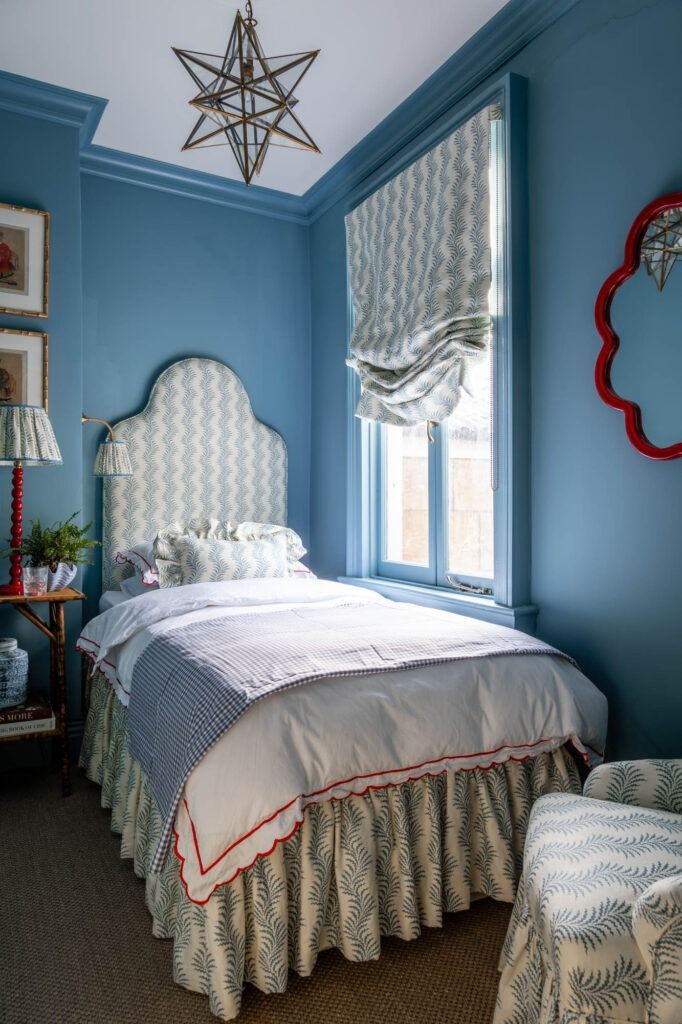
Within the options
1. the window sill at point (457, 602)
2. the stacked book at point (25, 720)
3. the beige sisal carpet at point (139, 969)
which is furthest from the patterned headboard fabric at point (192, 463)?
the beige sisal carpet at point (139, 969)

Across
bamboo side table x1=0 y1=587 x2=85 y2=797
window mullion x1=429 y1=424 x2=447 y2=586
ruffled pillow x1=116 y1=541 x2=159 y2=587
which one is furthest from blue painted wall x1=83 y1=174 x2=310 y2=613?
window mullion x1=429 y1=424 x2=447 y2=586

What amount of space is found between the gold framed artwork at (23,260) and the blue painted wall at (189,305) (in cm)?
39

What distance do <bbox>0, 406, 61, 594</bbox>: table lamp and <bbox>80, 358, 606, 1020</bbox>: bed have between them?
24.0 inches

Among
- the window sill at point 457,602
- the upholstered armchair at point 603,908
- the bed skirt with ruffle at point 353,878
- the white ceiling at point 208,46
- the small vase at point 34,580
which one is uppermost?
the white ceiling at point 208,46

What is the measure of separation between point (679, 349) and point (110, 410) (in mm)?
2557

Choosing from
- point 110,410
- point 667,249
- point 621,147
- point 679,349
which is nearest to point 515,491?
point 679,349

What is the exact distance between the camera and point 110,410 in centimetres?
344

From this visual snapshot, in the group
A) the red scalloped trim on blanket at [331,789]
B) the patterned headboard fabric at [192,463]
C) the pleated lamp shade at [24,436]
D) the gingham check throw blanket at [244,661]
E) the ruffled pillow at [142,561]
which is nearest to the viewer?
the red scalloped trim on blanket at [331,789]

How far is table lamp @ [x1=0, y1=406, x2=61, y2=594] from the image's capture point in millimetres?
2555

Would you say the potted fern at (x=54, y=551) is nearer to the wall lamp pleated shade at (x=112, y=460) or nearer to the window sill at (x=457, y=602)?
the wall lamp pleated shade at (x=112, y=460)

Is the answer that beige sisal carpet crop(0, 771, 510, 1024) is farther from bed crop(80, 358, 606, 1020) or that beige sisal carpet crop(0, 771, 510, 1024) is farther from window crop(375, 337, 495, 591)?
window crop(375, 337, 495, 591)

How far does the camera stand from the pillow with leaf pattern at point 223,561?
2973 mm

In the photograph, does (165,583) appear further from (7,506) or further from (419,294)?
(419,294)

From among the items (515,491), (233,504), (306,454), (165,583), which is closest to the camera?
(515,491)
